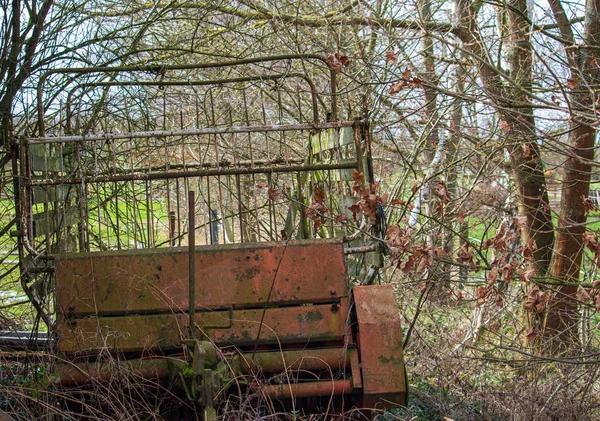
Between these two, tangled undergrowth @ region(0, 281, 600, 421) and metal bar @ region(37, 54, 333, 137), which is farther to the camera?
metal bar @ region(37, 54, 333, 137)

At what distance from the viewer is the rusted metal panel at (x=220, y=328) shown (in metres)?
4.06

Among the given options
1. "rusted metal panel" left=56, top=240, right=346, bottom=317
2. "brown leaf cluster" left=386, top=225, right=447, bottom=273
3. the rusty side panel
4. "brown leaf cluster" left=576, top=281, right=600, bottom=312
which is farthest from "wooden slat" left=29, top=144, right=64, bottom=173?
"brown leaf cluster" left=576, top=281, right=600, bottom=312

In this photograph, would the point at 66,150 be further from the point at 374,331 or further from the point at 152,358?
the point at 374,331

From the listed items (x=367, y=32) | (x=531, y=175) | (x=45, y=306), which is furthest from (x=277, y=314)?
(x=367, y=32)

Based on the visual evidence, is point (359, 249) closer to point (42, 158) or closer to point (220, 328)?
point (220, 328)

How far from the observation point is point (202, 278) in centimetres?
416

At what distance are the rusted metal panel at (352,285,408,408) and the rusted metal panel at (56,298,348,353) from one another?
0.21 m

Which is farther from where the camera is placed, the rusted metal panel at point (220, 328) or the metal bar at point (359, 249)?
the metal bar at point (359, 249)

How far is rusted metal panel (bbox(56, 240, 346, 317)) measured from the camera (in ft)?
13.6

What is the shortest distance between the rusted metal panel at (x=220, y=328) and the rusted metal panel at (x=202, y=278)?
61 mm

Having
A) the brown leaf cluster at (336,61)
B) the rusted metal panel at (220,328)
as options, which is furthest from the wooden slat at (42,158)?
the brown leaf cluster at (336,61)

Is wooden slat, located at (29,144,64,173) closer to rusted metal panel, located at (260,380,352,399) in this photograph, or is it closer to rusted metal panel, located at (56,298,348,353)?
rusted metal panel, located at (56,298,348,353)

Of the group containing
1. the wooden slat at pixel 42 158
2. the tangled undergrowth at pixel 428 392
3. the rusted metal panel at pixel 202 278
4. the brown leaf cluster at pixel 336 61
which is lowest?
the tangled undergrowth at pixel 428 392

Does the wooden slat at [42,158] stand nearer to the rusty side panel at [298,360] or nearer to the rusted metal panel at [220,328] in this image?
the rusted metal panel at [220,328]
